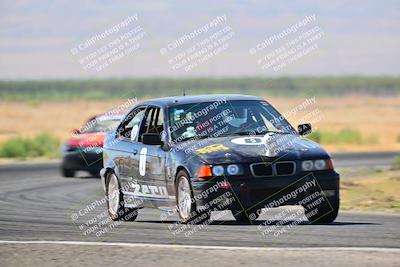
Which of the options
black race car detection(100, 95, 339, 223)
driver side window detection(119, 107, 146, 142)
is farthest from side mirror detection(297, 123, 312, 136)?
driver side window detection(119, 107, 146, 142)

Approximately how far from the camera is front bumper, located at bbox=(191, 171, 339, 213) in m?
14.0

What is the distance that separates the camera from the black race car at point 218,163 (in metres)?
14.0

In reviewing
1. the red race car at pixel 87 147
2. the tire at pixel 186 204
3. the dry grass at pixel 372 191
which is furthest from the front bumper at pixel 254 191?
the red race car at pixel 87 147

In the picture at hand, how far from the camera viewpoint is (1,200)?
2116cm

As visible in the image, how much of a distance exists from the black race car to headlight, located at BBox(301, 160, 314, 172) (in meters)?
0.01

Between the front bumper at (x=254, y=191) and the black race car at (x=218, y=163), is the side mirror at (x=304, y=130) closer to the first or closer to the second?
the black race car at (x=218, y=163)

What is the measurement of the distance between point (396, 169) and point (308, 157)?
15.4 meters

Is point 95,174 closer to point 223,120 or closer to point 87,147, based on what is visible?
point 87,147

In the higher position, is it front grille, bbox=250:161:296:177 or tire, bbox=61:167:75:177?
front grille, bbox=250:161:296:177

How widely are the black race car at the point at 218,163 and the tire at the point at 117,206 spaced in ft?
0.05

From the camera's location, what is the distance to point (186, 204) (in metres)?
14.4

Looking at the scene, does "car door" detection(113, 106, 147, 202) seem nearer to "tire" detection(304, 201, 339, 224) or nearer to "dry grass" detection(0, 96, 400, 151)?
"tire" detection(304, 201, 339, 224)

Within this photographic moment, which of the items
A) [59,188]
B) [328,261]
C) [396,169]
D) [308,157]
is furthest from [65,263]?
[396,169]

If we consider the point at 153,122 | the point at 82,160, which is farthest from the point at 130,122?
the point at 82,160
